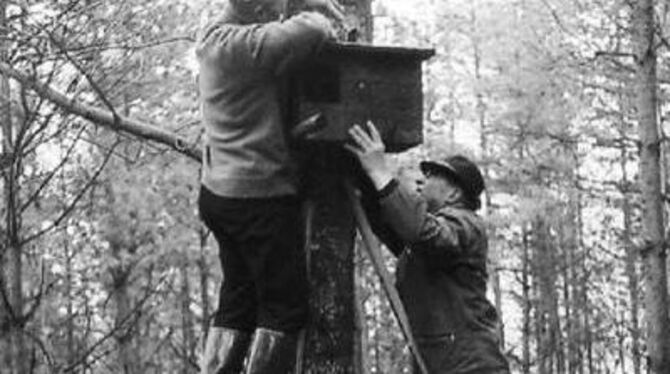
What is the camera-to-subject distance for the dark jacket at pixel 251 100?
330 centimetres

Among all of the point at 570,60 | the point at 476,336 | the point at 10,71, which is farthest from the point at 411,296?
the point at 570,60

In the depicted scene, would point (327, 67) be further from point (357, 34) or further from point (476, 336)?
point (476, 336)

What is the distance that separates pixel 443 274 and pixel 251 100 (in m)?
1.05

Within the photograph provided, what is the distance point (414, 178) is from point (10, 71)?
2.18 meters

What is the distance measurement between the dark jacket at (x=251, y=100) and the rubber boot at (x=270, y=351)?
49 cm

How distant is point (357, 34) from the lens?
3.82 meters

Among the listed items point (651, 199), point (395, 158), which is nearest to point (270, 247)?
point (651, 199)

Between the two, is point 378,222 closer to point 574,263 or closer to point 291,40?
point 291,40

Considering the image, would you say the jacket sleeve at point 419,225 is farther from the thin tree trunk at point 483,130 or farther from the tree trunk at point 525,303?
the thin tree trunk at point 483,130

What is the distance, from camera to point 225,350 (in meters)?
3.62

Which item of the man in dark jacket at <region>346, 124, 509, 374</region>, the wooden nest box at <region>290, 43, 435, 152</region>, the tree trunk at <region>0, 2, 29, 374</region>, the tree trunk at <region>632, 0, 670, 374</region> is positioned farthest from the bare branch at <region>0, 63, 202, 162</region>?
the tree trunk at <region>632, 0, 670, 374</region>

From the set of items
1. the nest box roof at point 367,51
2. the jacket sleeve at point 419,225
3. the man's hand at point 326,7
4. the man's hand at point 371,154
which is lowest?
the jacket sleeve at point 419,225

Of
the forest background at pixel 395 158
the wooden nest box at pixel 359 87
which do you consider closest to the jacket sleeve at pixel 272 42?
the wooden nest box at pixel 359 87

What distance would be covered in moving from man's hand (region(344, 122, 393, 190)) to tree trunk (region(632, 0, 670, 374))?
636 cm
